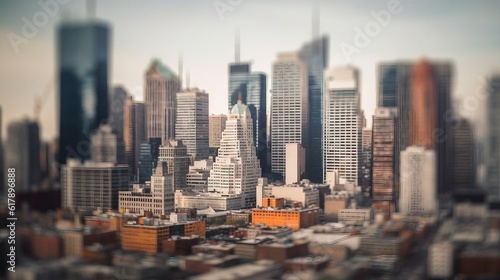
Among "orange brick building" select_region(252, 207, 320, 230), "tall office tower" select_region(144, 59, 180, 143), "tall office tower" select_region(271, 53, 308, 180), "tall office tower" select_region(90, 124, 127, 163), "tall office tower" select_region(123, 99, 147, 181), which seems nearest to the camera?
"tall office tower" select_region(90, 124, 127, 163)

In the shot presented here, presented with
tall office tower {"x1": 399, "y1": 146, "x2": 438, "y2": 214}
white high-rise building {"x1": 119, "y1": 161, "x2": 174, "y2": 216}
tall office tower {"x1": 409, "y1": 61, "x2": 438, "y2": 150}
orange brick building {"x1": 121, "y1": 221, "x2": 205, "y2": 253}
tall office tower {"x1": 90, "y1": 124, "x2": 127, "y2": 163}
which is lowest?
orange brick building {"x1": 121, "y1": 221, "x2": 205, "y2": 253}

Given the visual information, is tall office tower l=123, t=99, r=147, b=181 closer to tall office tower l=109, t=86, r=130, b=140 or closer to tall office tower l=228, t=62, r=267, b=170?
tall office tower l=109, t=86, r=130, b=140

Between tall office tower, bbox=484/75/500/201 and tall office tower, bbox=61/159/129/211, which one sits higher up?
tall office tower, bbox=484/75/500/201

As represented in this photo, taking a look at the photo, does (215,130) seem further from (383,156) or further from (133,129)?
(383,156)

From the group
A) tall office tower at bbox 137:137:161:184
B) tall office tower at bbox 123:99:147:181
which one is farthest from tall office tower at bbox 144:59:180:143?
tall office tower at bbox 123:99:147:181

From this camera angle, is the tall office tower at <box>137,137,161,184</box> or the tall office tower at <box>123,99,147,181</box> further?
the tall office tower at <box>137,137,161,184</box>

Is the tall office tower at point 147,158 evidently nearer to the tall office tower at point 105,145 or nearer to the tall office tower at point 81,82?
the tall office tower at point 105,145
